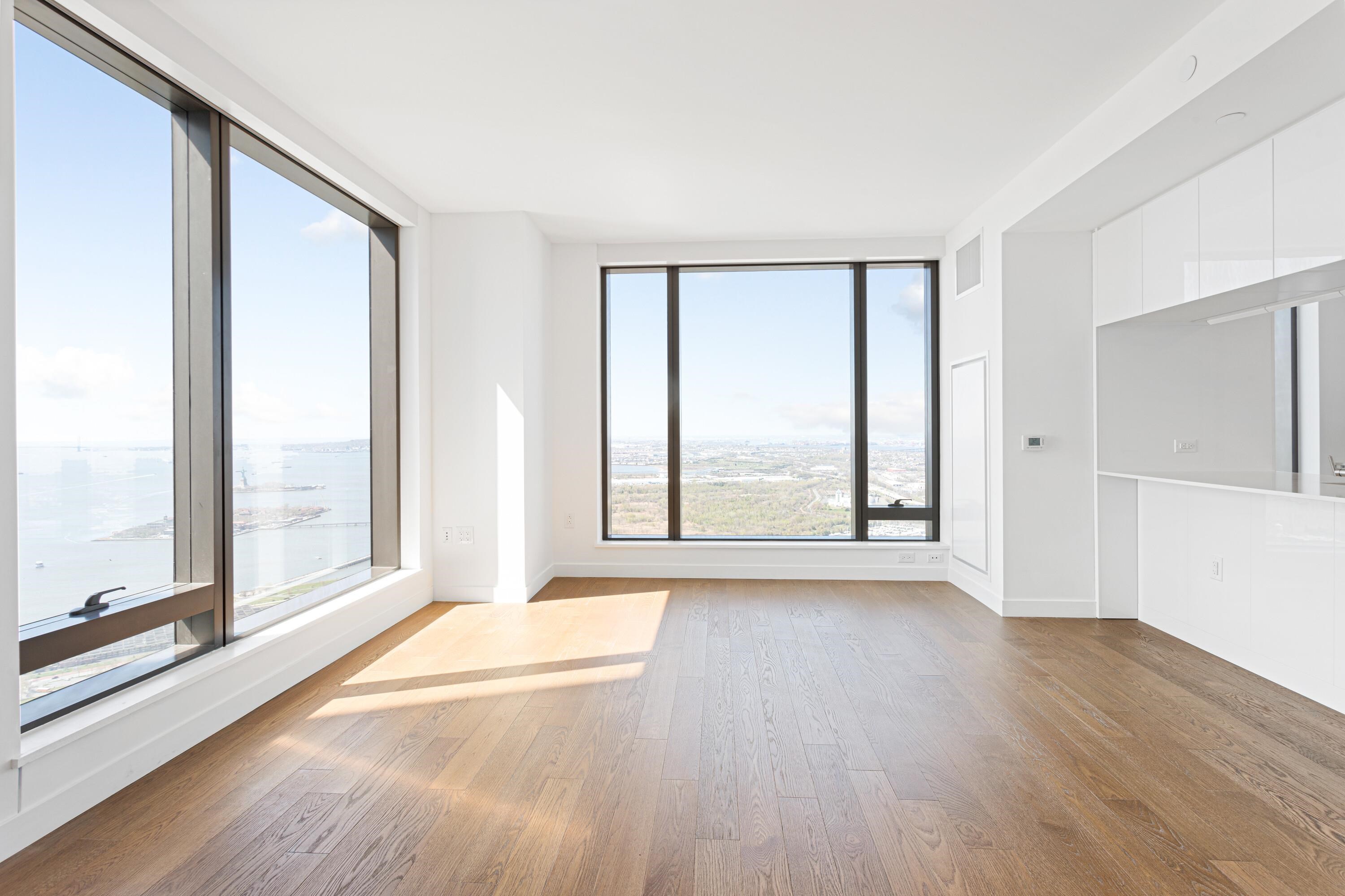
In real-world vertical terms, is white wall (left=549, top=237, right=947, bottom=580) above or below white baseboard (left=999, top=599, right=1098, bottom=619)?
above

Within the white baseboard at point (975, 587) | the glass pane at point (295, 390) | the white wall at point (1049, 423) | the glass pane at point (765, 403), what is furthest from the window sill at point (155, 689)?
the white wall at point (1049, 423)

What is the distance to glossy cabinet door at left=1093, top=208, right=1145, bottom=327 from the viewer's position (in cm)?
375

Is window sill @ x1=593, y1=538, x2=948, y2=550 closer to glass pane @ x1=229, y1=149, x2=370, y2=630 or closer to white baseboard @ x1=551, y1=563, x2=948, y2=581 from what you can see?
white baseboard @ x1=551, y1=563, x2=948, y2=581

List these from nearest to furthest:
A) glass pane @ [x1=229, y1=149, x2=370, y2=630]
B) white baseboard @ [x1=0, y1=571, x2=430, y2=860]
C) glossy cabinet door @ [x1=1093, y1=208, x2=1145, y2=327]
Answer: white baseboard @ [x1=0, y1=571, x2=430, y2=860] → glass pane @ [x1=229, y1=149, x2=370, y2=630] → glossy cabinet door @ [x1=1093, y1=208, x2=1145, y2=327]

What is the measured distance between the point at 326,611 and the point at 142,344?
155cm

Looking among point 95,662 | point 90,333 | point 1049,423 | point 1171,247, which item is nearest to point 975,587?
point 1049,423

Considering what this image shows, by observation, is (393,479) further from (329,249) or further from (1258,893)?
(1258,893)

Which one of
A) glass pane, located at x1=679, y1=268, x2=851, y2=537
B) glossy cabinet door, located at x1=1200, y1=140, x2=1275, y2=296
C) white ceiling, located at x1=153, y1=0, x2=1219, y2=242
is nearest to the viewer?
white ceiling, located at x1=153, y1=0, x2=1219, y2=242

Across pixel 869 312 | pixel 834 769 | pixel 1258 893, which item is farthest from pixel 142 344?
pixel 869 312

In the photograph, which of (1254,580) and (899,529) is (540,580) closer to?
(899,529)

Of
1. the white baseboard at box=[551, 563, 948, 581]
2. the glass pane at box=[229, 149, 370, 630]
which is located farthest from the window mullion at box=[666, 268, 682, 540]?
the glass pane at box=[229, 149, 370, 630]

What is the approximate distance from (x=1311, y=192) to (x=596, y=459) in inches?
171

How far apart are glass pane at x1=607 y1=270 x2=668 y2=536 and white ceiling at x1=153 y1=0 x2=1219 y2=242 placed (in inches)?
52.4

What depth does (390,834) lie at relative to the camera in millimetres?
1959
